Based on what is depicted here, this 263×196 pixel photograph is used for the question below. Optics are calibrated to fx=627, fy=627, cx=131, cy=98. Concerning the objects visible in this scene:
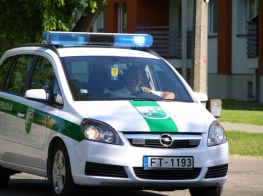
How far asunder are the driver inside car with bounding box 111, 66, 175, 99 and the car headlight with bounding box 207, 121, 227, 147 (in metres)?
0.80

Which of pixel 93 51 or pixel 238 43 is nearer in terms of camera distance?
pixel 93 51

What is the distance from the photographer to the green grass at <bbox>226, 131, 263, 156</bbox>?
11156 millimetres

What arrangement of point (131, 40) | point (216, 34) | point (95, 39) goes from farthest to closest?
point (216, 34) < point (131, 40) < point (95, 39)

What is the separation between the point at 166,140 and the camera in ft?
18.9

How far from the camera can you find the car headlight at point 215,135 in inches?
236

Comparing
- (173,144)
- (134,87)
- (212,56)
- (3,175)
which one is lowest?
(3,175)

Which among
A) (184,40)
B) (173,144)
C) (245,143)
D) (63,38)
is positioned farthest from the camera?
(184,40)

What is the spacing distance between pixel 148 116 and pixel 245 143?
6412 millimetres

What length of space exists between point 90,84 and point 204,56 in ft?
15.9

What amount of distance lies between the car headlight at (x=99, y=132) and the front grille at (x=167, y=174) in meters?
0.33

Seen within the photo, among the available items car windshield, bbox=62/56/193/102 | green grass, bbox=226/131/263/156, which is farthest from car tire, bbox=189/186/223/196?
green grass, bbox=226/131/263/156

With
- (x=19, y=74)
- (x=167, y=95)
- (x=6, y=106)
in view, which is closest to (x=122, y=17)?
(x=19, y=74)

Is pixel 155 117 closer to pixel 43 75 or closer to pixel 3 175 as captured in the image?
pixel 43 75

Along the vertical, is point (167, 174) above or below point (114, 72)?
below
